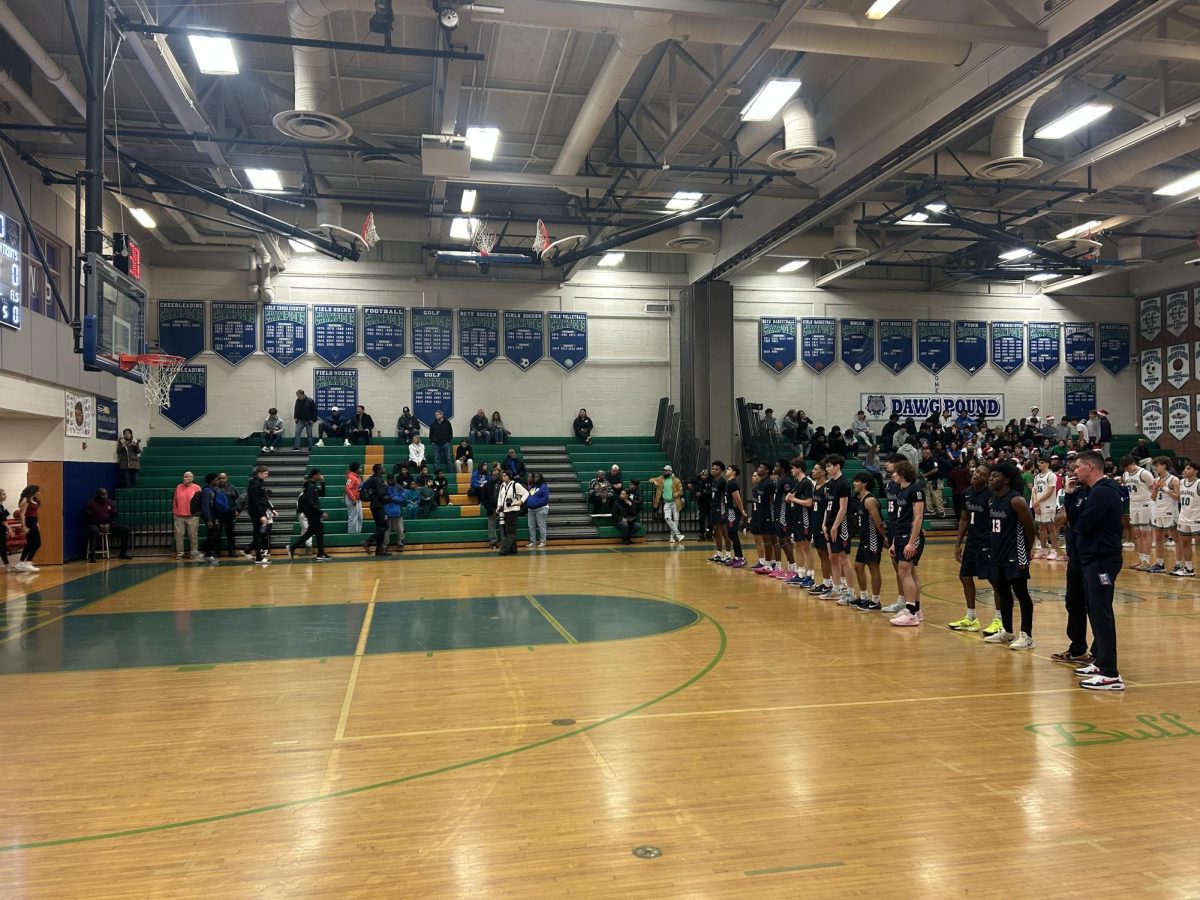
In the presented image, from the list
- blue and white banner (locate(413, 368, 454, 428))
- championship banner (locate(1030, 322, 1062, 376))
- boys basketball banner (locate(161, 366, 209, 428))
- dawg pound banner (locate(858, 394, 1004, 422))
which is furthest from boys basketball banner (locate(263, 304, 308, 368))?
championship banner (locate(1030, 322, 1062, 376))

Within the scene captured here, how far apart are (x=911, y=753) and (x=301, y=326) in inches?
812

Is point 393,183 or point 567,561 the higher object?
point 393,183

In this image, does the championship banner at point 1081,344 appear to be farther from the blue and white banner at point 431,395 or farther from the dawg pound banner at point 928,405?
the blue and white banner at point 431,395

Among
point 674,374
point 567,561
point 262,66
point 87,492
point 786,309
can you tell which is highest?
point 262,66

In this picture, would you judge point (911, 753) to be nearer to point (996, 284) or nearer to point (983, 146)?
point (983, 146)

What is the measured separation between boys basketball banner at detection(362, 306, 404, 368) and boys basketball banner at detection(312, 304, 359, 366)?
0.87 feet

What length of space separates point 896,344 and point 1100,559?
20268 millimetres

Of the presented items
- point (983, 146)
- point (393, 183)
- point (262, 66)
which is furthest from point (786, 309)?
point (262, 66)

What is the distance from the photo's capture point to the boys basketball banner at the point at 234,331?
21.5 meters

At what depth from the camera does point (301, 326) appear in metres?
22.0

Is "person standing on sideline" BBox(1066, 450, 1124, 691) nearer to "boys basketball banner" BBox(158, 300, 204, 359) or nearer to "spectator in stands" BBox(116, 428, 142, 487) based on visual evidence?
"spectator in stands" BBox(116, 428, 142, 487)

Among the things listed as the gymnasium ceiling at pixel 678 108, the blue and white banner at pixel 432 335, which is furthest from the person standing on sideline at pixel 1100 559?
the blue and white banner at pixel 432 335

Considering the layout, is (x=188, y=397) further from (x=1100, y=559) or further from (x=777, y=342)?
(x=1100, y=559)

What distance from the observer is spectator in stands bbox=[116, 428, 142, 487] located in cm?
1808
